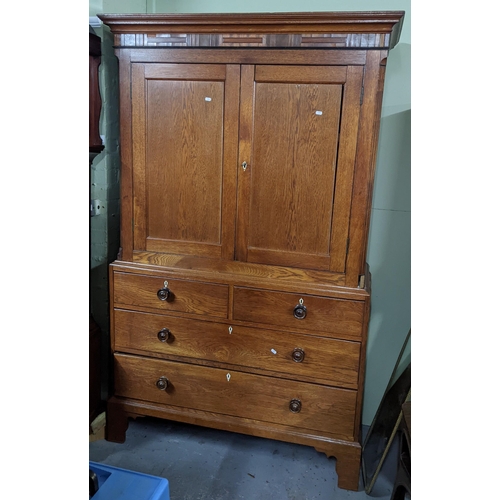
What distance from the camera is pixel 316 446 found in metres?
1.95

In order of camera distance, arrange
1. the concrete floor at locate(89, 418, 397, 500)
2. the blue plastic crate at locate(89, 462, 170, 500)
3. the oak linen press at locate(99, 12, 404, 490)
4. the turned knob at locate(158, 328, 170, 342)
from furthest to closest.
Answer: the turned knob at locate(158, 328, 170, 342) → the concrete floor at locate(89, 418, 397, 500) → the oak linen press at locate(99, 12, 404, 490) → the blue plastic crate at locate(89, 462, 170, 500)

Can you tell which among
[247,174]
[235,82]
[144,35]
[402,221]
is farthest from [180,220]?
[402,221]

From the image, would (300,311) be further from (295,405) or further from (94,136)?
(94,136)

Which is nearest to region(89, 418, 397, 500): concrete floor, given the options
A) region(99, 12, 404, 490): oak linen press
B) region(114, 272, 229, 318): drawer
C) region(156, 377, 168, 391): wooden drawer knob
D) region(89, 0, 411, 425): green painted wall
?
region(99, 12, 404, 490): oak linen press

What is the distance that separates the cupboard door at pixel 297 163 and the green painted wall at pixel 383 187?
53 cm

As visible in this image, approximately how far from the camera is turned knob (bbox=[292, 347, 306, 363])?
1.89 m

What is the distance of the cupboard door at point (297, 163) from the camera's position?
171 centimetres

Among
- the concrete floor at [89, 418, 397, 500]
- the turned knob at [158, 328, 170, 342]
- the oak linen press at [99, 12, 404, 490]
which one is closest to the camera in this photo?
the oak linen press at [99, 12, 404, 490]

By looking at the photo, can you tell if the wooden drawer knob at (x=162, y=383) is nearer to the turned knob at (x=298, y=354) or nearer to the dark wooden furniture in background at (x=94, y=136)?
the dark wooden furniture in background at (x=94, y=136)

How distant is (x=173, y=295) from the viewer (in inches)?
79.0

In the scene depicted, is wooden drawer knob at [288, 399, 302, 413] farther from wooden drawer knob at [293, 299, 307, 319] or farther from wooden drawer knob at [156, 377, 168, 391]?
wooden drawer knob at [156, 377, 168, 391]

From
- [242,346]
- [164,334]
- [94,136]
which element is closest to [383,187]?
[242,346]

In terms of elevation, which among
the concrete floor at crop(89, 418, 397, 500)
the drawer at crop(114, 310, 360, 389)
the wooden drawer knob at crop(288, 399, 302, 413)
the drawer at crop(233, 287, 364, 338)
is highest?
the drawer at crop(233, 287, 364, 338)
